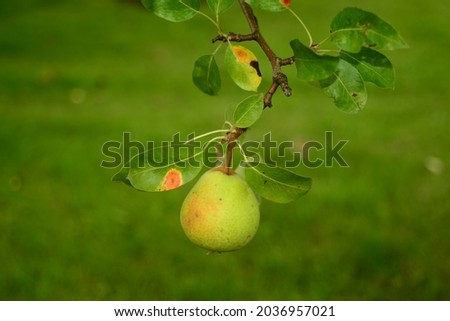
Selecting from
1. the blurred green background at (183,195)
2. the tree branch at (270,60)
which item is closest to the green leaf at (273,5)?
the tree branch at (270,60)

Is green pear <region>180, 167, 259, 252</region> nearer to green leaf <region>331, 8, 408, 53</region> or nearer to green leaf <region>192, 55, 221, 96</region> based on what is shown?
green leaf <region>192, 55, 221, 96</region>

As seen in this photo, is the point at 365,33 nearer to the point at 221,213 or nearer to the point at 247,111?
the point at 247,111

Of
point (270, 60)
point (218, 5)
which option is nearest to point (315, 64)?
point (270, 60)

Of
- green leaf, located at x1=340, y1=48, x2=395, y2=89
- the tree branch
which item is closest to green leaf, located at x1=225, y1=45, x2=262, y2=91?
the tree branch

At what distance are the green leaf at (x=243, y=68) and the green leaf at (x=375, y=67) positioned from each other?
12 centimetres

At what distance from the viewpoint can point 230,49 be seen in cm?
78

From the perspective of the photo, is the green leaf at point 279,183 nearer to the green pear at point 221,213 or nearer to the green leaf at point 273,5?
the green pear at point 221,213

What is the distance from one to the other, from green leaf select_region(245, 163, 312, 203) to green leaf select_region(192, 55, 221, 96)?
0.15 metres

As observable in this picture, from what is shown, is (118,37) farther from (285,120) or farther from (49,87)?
(285,120)

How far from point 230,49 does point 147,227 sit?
1962mm

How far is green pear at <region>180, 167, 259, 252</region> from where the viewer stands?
79cm

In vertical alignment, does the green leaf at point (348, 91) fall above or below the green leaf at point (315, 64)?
below

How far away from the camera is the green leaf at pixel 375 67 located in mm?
A: 725
